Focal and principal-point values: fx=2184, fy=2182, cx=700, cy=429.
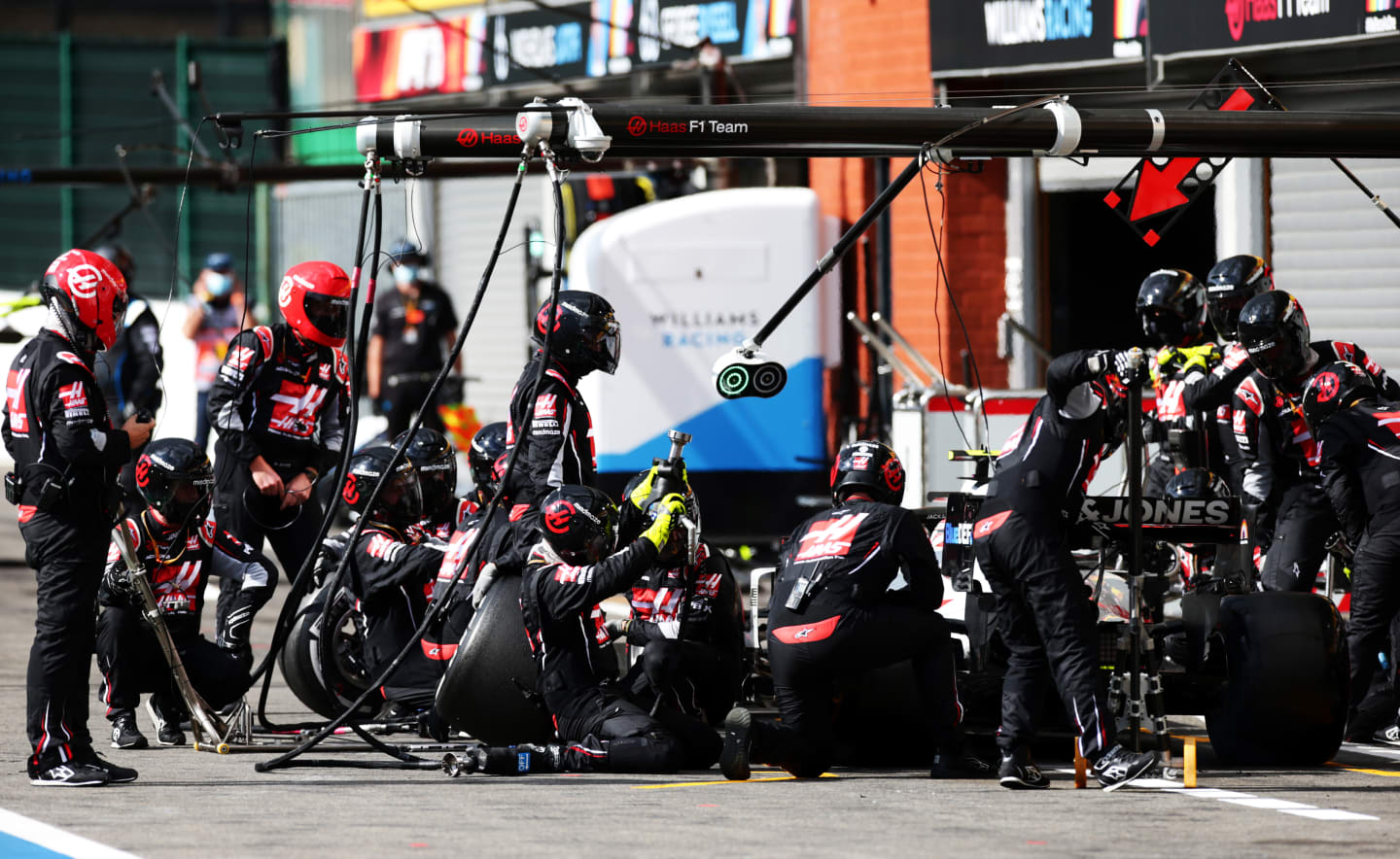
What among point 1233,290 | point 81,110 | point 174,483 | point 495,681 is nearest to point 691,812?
point 495,681

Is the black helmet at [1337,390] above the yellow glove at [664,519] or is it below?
above

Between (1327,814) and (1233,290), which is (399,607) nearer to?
(1327,814)

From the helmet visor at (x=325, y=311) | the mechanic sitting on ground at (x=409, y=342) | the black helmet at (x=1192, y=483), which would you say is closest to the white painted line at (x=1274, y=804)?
the black helmet at (x=1192, y=483)

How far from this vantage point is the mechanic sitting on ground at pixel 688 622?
8875 millimetres

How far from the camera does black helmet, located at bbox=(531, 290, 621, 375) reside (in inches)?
380

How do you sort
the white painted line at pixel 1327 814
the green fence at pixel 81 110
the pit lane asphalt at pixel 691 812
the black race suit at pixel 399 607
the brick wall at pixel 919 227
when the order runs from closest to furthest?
1. the pit lane asphalt at pixel 691 812
2. the white painted line at pixel 1327 814
3. the black race suit at pixel 399 607
4. the brick wall at pixel 919 227
5. the green fence at pixel 81 110

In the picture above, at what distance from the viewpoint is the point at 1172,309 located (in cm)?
856

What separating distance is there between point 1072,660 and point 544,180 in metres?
12.9

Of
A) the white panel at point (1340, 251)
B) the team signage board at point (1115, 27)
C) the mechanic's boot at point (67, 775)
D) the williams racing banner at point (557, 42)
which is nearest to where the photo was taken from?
the mechanic's boot at point (67, 775)

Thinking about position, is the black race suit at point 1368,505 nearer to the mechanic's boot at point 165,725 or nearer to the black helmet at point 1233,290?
the black helmet at point 1233,290

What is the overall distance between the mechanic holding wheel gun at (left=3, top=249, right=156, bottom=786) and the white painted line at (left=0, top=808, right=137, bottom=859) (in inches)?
24.9

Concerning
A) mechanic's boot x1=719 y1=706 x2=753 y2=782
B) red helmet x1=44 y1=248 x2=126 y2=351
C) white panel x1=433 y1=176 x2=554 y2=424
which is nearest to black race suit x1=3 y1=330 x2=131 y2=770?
red helmet x1=44 y1=248 x2=126 y2=351

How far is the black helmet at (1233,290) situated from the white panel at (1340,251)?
11.1 feet

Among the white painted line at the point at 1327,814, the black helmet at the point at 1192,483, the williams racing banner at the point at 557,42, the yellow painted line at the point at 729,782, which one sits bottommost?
the yellow painted line at the point at 729,782
